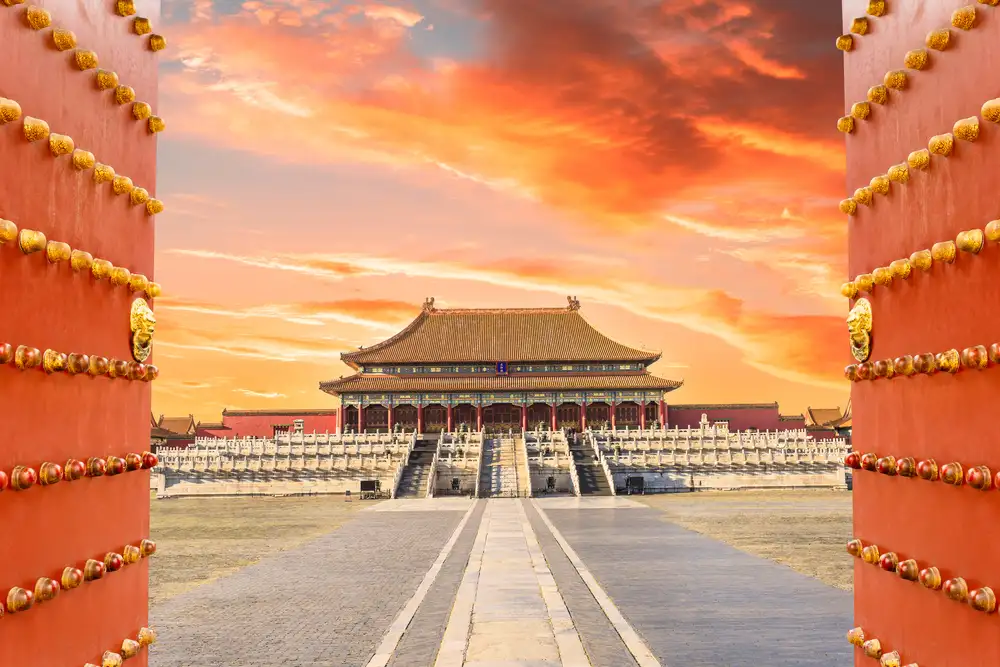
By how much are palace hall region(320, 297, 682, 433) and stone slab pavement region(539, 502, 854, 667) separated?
36.8m

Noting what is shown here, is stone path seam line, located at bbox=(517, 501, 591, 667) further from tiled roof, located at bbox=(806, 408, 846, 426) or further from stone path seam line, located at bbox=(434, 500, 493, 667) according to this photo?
tiled roof, located at bbox=(806, 408, 846, 426)

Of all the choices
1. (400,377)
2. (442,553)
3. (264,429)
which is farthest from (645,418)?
(442,553)

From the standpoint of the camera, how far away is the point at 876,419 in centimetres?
319

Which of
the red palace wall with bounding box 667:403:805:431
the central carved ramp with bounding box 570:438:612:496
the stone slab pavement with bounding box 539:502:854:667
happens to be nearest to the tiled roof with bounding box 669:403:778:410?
the red palace wall with bounding box 667:403:805:431

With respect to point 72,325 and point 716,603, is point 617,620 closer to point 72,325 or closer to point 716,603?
point 716,603

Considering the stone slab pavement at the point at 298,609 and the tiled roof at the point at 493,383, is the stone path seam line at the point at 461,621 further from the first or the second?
the tiled roof at the point at 493,383

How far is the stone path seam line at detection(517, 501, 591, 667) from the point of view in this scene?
773cm

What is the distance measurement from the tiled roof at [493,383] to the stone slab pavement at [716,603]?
36.6m

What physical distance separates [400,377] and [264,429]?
31.6 ft

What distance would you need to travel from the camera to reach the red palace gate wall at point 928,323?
7.86 ft

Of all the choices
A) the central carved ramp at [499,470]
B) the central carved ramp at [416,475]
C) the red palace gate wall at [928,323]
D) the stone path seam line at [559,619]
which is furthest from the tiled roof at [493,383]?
the red palace gate wall at [928,323]

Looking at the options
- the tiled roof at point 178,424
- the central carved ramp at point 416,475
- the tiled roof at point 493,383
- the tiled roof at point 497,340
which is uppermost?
Result: the tiled roof at point 497,340

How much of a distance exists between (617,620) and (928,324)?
743 centimetres

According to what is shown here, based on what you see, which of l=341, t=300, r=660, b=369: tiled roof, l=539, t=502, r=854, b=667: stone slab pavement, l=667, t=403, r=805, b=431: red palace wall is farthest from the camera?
l=667, t=403, r=805, b=431: red palace wall
